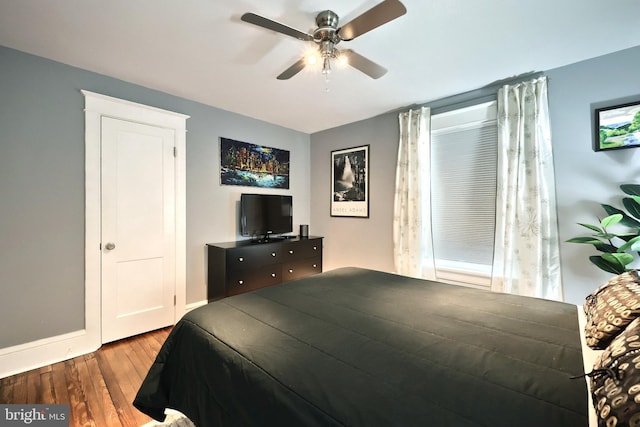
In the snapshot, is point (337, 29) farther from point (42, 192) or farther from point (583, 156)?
point (42, 192)

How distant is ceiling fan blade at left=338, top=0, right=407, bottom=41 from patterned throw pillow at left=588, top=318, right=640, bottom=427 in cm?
157

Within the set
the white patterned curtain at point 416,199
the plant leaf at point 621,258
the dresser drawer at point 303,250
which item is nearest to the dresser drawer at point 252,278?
the dresser drawer at point 303,250

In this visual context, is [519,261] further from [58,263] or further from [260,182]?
[58,263]

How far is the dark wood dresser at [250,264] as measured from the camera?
295 cm

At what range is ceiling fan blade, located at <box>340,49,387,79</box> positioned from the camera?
1808 mm

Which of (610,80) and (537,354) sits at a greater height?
(610,80)

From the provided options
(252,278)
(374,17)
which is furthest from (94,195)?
(374,17)

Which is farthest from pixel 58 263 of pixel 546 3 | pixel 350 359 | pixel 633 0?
pixel 633 0

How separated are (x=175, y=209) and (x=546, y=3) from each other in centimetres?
354

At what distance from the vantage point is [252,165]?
3.68m

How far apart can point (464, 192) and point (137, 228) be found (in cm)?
353

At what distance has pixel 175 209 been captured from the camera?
2.97 m

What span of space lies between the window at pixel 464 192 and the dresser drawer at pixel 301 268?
5.54ft

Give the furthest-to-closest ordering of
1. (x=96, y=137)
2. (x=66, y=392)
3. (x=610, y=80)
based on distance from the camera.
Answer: (x=96, y=137)
(x=610, y=80)
(x=66, y=392)
